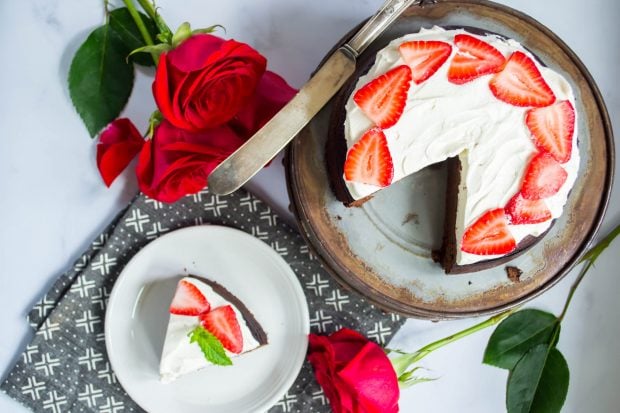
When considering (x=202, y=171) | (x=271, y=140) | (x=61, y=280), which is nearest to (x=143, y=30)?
(x=202, y=171)

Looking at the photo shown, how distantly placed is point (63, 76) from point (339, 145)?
0.65 m

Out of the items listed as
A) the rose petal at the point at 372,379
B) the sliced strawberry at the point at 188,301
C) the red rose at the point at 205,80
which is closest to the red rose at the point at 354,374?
the rose petal at the point at 372,379

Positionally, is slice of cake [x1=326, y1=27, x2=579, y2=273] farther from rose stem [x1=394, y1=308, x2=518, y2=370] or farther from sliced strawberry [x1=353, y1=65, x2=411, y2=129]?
rose stem [x1=394, y1=308, x2=518, y2=370]

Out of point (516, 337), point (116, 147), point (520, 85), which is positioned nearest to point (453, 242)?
point (520, 85)

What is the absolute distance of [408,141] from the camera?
1.26 meters

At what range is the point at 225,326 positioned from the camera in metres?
1.50

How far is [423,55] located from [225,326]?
2.17 ft

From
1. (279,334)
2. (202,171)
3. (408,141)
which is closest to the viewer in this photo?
(408,141)

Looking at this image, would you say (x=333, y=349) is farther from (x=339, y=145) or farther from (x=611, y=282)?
(x=611, y=282)

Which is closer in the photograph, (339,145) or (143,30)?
(339,145)

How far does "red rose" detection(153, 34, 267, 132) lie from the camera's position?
1340mm

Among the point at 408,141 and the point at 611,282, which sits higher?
the point at 408,141

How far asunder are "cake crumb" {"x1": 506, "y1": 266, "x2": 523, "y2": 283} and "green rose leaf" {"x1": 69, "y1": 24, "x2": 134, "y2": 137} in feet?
2.80

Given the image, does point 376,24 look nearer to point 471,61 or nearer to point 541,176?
point 471,61
